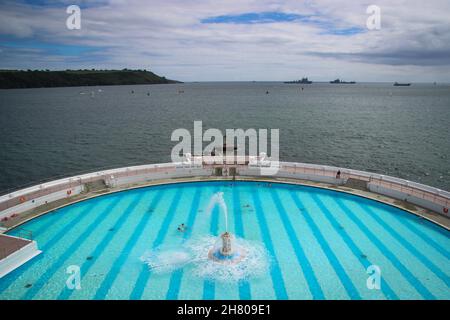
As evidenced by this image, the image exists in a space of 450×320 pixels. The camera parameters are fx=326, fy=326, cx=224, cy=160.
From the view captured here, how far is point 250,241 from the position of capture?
18.4m

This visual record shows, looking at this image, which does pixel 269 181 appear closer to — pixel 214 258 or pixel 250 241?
pixel 250 241

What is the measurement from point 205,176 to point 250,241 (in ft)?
34.1

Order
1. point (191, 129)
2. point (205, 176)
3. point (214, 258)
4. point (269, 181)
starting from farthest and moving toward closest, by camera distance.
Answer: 1. point (191, 129)
2. point (205, 176)
3. point (269, 181)
4. point (214, 258)

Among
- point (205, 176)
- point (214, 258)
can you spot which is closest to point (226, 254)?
point (214, 258)

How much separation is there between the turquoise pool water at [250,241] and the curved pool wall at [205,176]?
1.54 metres

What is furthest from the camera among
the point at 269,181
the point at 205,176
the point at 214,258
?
the point at 205,176

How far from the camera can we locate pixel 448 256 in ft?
54.4

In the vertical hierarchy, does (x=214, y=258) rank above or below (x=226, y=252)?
below


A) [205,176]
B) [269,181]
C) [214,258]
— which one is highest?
[205,176]

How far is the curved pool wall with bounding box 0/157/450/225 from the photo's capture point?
21.4 m

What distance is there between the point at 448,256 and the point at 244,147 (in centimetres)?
3936

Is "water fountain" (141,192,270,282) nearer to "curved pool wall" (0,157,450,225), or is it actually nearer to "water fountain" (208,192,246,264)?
"water fountain" (208,192,246,264)
